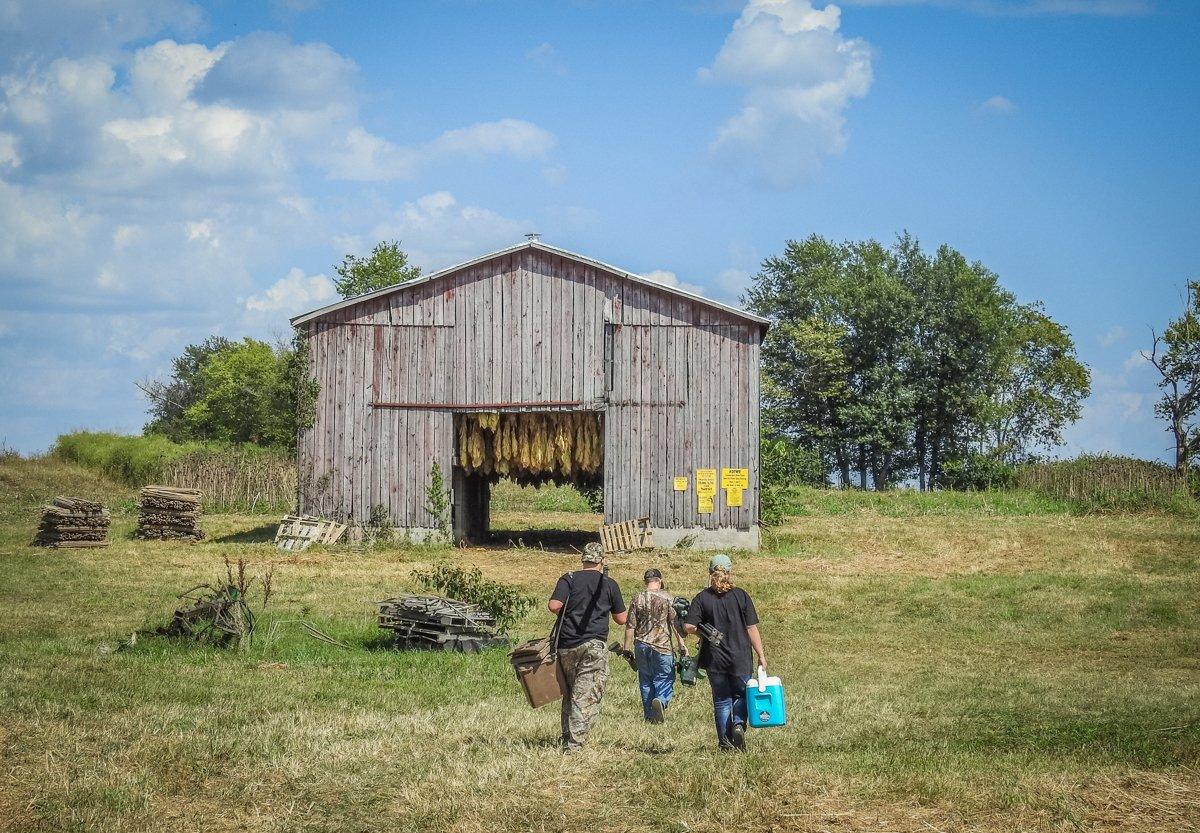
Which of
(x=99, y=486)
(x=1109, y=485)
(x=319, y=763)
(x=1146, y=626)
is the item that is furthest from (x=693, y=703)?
(x=99, y=486)

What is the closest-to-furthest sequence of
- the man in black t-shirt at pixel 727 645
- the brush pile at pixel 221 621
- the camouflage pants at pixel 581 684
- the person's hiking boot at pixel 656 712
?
the man in black t-shirt at pixel 727 645
the camouflage pants at pixel 581 684
the person's hiking boot at pixel 656 712
the brush pile at pixel 221 621

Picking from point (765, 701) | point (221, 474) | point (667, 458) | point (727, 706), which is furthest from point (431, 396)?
point (765, 701)

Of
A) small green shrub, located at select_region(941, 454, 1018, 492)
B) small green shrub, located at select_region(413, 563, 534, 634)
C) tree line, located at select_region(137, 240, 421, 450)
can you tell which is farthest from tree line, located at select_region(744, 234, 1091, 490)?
small green shrub, located at select_region(413, 563, 534, 634)

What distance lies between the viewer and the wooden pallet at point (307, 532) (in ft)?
106

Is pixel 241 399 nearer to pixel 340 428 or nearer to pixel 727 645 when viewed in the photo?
pixel 340 428

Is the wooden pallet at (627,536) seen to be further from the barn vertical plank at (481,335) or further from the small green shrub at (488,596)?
the small green shrub at (488,596)

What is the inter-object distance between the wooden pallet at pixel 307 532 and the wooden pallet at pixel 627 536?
23.4 ft

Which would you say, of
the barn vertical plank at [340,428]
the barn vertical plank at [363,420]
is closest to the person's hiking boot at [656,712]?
the barn vertical plank at [363,420]

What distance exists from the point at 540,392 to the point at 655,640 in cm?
2052

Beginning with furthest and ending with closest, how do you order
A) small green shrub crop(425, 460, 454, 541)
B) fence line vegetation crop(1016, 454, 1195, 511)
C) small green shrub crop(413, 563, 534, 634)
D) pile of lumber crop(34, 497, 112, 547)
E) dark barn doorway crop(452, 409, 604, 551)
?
fence line vegetation crop(1016, 454, 1195, 511)
dark barn doorway crop(452, 409, 604, 551)
small green shrub crop(425, 460, 454, 541)
pile of lumber crop(34, 497, 112, 547)
small green shrub crop(413, 563, 534, 634)

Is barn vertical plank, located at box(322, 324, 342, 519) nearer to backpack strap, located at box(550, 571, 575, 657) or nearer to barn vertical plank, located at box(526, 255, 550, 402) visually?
barn vertical plank, located at box(526, 255, 550, 402)

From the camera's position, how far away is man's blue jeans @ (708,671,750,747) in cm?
1132

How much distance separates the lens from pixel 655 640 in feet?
41.2

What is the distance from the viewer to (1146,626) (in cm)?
2298
